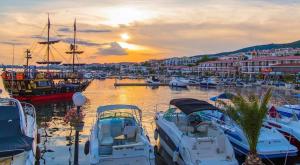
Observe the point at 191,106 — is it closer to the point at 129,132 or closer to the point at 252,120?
the point at 129,132

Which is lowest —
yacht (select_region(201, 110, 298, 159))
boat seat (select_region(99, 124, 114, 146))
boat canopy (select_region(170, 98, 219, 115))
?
yacht (select_region(201, 110, 298, 159))

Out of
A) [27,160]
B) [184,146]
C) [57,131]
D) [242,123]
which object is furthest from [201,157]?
[57,131]

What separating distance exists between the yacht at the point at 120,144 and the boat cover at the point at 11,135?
7.76 ft

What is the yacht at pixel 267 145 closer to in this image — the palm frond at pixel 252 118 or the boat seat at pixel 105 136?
the palm frond at pixel 252 118

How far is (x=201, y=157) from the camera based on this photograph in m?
13.1

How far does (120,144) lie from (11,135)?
424 cm

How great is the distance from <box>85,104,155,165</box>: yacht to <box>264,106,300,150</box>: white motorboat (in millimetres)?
7743

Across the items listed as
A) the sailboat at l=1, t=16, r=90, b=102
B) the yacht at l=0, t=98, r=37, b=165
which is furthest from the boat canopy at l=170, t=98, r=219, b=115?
the sailboat at l=1, t=16, r=90, b=102

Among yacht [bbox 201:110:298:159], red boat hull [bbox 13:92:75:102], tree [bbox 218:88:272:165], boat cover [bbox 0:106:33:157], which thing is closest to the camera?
boat cover [bbox 0:106:33:157]

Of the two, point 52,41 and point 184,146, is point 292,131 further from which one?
point 52,41

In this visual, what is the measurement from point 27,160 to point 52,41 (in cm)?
5812

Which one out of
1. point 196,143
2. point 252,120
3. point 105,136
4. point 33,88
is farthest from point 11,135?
point 33,88

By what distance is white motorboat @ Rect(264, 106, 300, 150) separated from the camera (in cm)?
1654

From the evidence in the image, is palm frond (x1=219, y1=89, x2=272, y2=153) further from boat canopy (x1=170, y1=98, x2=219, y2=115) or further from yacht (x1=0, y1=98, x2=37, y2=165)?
yacht (x1=0, y1=98, x2=37, y2=165)
